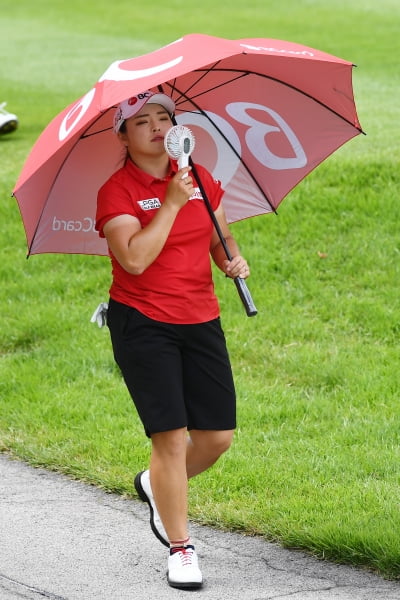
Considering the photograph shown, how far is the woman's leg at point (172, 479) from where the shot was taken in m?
4.22

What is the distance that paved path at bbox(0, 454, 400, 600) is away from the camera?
4.19m

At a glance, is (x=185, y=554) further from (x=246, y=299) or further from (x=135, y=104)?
(x=135, y=104)

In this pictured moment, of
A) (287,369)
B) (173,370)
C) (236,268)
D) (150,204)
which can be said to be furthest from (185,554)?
(287,369)

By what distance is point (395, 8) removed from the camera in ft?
80.5

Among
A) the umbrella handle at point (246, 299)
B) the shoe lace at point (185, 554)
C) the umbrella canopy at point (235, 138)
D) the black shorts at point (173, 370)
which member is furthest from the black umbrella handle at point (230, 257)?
the shoe lace at point (185, 554)

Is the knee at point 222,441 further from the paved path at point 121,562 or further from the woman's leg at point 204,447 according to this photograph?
the paved path at point 121,562

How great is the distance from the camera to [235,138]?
4941 millimetres

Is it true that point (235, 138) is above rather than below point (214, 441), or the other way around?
above

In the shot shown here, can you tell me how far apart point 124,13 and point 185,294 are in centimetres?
2417

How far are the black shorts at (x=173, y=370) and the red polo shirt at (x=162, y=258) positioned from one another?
5 centimetres

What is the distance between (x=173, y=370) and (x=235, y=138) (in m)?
1.19

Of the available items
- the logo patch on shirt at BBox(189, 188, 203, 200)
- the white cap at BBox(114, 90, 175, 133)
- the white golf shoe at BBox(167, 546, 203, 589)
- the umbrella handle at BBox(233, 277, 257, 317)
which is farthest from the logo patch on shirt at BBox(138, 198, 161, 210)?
the white golf shoe at BBox(167, 546, 203, 589)

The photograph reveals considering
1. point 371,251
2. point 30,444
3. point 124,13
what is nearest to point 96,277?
point 371,251

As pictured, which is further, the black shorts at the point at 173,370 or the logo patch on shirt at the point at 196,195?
the logo patch on shirt at the point at 196,195
